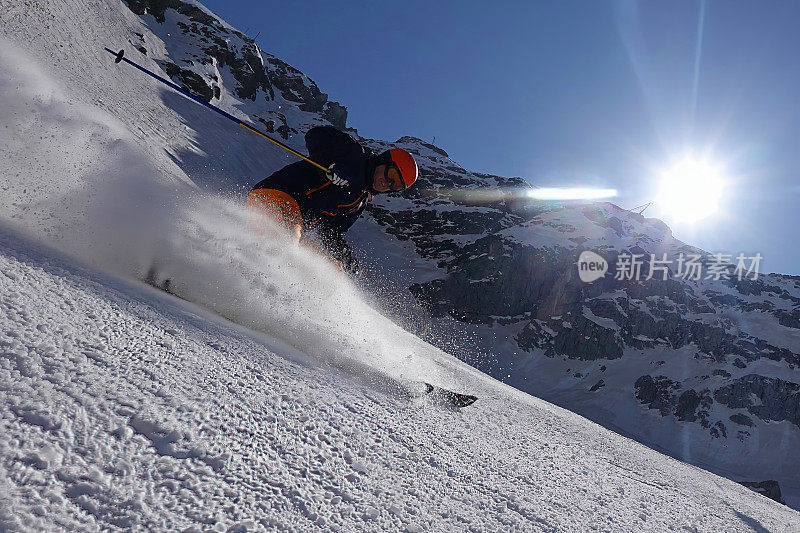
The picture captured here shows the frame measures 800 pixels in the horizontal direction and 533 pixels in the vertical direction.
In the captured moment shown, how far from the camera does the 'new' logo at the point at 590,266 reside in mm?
A: 79812

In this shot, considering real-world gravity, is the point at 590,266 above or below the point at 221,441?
above

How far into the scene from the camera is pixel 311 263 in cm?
604

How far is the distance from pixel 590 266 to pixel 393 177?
82.5 meters

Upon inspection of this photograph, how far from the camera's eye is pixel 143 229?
167 inches

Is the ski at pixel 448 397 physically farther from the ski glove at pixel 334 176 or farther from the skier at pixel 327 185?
the ski glove at pixel 334 176

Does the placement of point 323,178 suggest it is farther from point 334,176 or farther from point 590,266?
point 590,266

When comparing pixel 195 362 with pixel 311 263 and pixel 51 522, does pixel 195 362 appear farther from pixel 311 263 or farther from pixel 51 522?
pixel 311 263

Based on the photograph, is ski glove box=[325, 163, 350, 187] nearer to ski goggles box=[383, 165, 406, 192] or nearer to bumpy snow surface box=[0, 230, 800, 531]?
ski goggles box=[383, 165, 406, 192]

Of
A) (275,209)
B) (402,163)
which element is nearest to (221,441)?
(275,209)

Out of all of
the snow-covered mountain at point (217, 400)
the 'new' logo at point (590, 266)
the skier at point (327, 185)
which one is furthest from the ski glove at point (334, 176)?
the 'new' logo at point (590, 266)

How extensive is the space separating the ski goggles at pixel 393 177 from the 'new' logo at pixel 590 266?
261 ft

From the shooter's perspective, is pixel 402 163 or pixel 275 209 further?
pixel 402 163

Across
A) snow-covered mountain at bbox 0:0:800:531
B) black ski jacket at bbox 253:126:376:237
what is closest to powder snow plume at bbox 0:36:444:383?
snow-covered mountain at bbox 0:0:800:531

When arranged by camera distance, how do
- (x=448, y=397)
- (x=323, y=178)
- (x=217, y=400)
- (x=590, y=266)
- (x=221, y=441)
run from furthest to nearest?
(x=590, y=266), (x=323, y=178), (x=448, y=397), (x=217, y=400), (x=221, y=441)
